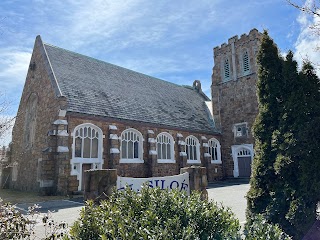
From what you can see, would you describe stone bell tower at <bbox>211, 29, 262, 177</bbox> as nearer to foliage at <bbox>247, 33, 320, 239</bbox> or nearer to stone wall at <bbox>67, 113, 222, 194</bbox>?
stone wall at <bbox>67, 113, 222, 194</bbox>

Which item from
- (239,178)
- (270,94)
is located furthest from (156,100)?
(270,94)

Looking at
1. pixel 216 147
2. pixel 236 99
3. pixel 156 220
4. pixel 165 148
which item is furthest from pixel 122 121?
pixel 156 220

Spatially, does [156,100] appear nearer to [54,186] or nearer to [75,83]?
[75,83]

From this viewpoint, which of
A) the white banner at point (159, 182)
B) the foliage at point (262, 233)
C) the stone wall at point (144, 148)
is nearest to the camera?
the foliage at point (262, 233)

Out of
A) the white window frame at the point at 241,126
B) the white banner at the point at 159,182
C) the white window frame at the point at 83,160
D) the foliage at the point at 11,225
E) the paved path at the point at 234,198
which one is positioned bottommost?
the paved path at the point at 234,198

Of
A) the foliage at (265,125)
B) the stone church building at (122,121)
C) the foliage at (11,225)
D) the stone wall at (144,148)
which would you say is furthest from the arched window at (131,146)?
the foliage at (11,225)

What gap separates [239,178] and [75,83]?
18418 mm

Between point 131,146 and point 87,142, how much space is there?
3.74 m

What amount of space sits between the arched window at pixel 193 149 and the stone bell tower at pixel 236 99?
420 cm

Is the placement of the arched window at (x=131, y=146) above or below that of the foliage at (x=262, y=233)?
above

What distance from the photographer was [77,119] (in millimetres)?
16766

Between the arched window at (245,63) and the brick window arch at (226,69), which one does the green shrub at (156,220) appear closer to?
the arched window at (245,63)

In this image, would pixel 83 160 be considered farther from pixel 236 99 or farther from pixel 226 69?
pixel 226 69

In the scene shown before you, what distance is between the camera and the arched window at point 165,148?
21.7 meters
